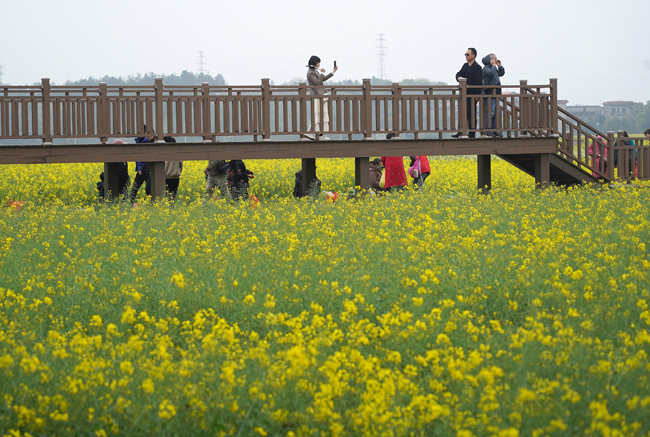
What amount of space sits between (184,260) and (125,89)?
713cm

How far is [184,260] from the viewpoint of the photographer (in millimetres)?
8422

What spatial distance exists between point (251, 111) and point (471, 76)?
17.4 ft

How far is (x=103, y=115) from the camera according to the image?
14109mm

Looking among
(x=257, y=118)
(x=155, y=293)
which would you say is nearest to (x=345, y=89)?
(x=257, y=118)

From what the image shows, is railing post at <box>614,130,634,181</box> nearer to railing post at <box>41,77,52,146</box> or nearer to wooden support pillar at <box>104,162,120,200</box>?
wooden support pillar at <box>104,162,120,200</box>

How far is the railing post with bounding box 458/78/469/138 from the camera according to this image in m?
15.7

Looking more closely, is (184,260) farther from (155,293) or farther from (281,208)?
(281,208)

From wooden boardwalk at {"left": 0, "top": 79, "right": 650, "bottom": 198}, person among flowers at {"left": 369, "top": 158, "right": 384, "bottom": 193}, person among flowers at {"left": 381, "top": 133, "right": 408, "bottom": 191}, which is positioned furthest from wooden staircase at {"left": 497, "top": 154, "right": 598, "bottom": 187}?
person among flowers at {"left": 369, "top": 158, "right": 384, "bottom": 193}

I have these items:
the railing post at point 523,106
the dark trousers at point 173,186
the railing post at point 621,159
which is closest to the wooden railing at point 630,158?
the railing post at point 621,159

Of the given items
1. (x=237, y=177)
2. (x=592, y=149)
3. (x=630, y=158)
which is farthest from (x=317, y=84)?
(x=630, y=158)

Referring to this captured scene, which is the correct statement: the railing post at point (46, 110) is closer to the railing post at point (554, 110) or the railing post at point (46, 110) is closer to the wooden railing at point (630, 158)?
the railing post at point (554, 110)

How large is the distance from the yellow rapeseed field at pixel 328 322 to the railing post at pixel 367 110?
3.12 m

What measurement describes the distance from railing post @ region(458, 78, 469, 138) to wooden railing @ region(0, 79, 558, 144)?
0.02 meters

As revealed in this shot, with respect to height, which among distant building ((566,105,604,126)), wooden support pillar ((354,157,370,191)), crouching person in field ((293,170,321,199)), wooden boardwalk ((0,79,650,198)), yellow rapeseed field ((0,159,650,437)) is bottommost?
yellow rapeseed field ((0,159,650,437))
